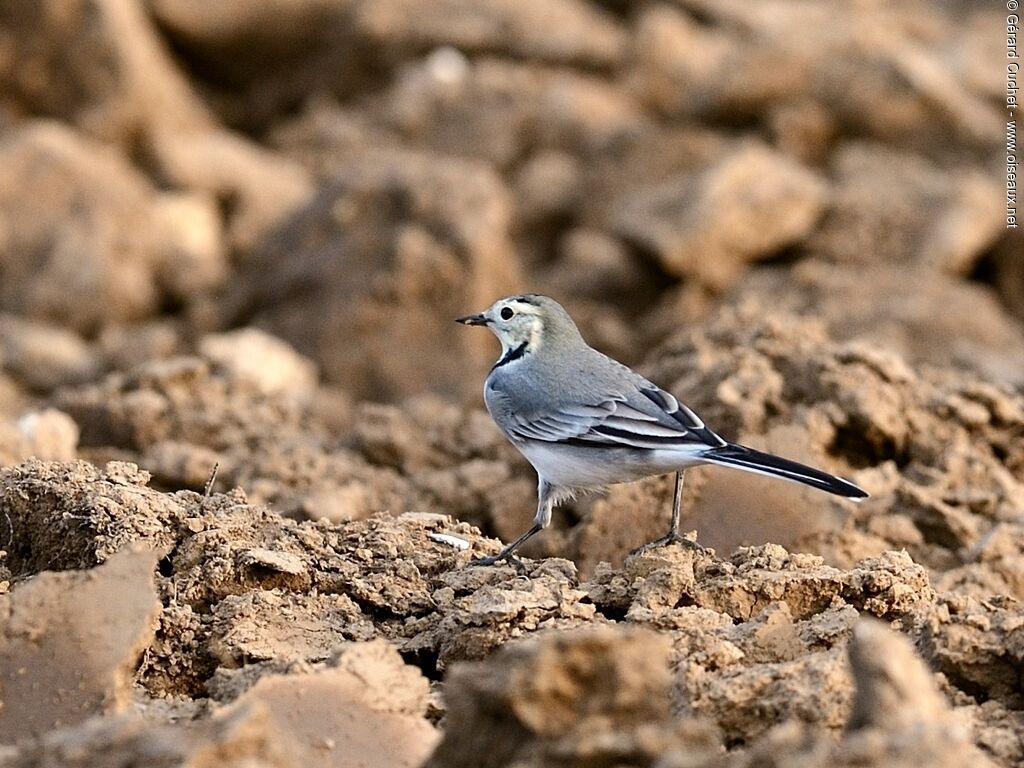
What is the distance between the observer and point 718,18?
52.2 ft

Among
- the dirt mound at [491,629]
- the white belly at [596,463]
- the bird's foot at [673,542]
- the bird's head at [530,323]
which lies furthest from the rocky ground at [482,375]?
the bird's head at [530,323]

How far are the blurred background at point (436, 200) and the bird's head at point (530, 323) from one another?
3.96 feet

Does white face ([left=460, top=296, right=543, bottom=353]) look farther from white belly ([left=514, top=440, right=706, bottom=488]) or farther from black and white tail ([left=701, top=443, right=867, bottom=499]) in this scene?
black and white tail ([left=701, top=443, right=867, bottom=499])

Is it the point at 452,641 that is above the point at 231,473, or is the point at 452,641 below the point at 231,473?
above

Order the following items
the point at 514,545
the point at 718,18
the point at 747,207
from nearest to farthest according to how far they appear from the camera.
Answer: the point at 514,545
the point at 747,207
the point at 718,18

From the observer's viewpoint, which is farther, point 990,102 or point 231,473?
point 990,102

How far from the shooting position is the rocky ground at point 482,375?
430 centimetres

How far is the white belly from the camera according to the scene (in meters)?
6.12

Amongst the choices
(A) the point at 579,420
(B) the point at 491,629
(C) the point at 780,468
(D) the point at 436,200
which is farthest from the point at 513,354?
(D) the point at 436,200

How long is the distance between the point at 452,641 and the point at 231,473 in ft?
10.8

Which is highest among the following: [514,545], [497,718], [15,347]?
[497,718]

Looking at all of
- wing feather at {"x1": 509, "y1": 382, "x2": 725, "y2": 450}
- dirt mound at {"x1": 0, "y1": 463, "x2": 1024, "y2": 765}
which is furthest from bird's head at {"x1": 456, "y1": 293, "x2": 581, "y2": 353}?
dirt mound at {"x1": 0, "y1": 463, "x2": 1024, "y2": 765}

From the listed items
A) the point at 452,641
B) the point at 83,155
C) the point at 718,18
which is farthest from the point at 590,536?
the point at 718,18

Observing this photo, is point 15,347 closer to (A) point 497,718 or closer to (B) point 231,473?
(B) point 231,473
